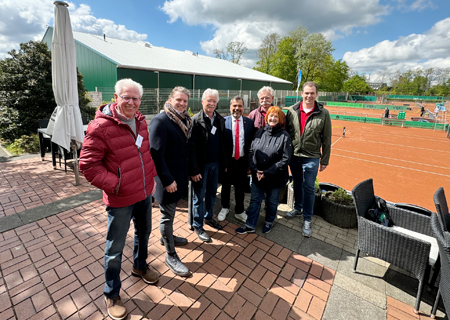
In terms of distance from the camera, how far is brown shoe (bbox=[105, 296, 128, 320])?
6.41ft

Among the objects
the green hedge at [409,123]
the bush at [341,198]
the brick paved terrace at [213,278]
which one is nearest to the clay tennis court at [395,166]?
the bush at [341,198]

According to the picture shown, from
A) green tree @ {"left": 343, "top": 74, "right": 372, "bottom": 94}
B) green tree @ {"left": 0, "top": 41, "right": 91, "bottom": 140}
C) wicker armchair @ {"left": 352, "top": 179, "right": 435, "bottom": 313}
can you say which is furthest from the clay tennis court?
green tree @ {"left": 343, "top": 74, "right": 372, "bottom": 94}

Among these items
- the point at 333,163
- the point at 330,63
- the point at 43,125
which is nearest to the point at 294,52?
the point at 330,63

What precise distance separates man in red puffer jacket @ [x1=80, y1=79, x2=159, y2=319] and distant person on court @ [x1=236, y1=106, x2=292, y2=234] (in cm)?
151

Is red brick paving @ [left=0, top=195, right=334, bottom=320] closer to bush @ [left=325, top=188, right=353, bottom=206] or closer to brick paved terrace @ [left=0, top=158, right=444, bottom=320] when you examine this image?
→ brick paved terrace @ [left=0, top=158, right=444, bottom=320]

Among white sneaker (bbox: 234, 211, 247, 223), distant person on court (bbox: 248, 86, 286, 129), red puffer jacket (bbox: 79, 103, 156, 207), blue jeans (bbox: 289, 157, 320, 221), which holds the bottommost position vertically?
white sneaker (bbox: 234, 211, 247, 223)

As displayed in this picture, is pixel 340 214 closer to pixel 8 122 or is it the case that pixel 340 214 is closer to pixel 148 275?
pixel 148 275

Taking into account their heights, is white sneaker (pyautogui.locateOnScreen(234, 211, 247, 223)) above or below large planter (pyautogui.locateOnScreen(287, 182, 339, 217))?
below

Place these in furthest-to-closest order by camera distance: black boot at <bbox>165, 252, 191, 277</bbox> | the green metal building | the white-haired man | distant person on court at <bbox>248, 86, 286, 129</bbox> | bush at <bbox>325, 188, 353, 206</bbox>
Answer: the green metal building → bush at <bbox>325, 188, 353, 206</bbox> → distant person on court at <bbox>248, 86, 286, 129</bbox> → the white-haired man → black boot at <bbox>165, 252, 191, 277</bbox>

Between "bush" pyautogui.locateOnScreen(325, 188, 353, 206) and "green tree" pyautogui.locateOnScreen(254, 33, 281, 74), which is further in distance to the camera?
"green tree" pyautogui.locateOnScreen(254, 33, 281, 74)

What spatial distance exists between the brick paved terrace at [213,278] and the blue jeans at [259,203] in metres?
0.22

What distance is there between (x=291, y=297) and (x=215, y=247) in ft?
3.54

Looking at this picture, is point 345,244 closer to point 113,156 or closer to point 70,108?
point 113,156

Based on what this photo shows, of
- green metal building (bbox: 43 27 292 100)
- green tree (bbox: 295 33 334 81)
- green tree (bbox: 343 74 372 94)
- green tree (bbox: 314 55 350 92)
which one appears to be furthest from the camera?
green tree (bbox: 343 74 372 94)
